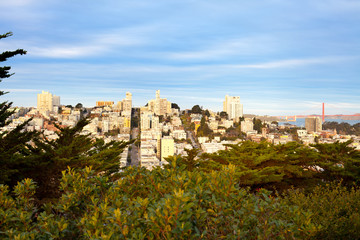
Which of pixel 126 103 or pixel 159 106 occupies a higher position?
pixel 126 103

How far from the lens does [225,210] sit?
6.35 ft

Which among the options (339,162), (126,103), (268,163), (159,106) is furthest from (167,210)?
(126,103)

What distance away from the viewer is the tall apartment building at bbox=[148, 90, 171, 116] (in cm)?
9150

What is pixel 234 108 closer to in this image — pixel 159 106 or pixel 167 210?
pixel 159 106

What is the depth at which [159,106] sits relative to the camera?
9188 centimetres

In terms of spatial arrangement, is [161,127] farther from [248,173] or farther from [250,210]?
[250,210]

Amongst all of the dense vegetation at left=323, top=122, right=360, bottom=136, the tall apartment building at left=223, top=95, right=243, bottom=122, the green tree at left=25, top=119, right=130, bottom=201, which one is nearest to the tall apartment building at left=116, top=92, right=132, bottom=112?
the tall apartment building at left=223, top=95, right=243, bottom=122

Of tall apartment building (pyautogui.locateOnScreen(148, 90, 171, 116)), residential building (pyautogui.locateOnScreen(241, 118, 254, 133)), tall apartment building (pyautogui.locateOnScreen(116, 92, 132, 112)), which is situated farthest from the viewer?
tall apartment building (pyautogui.locateOnScreen(116, 92, 132, 112))

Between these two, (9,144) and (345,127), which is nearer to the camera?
(9,144)

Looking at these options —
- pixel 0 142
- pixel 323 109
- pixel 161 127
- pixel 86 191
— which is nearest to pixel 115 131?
pixel 161 127

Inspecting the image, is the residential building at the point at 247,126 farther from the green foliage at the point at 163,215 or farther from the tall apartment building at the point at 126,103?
the green foliage at the point at 163,215

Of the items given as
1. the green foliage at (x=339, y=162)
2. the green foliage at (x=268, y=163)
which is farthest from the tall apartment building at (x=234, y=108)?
the green foliage at (x=268, y=163)

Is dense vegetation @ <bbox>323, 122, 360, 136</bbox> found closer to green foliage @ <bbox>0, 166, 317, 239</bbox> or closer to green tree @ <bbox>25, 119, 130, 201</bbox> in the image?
green tree @ <bbox>25, 119, 130, 201</bbox>

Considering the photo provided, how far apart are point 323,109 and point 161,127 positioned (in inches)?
1528
